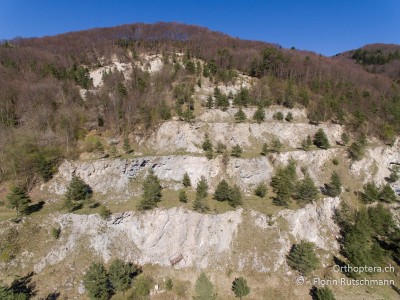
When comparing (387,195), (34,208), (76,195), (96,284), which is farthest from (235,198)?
(34,208)

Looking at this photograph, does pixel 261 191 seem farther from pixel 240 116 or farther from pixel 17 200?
pixel 17 200

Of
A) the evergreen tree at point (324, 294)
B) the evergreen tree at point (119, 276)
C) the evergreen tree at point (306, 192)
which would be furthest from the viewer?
the evergreen tree at point (306, 192)

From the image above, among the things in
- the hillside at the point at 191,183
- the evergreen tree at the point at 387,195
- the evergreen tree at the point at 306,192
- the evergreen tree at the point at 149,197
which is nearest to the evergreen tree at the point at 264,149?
the hillside at the point at 191,183

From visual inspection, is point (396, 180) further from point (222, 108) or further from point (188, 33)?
point (188, 33)

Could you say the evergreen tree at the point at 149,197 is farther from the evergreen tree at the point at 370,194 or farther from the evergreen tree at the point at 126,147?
the evergreen tree at the point at 370,194

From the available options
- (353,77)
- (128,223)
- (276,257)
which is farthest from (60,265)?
(353,77)
